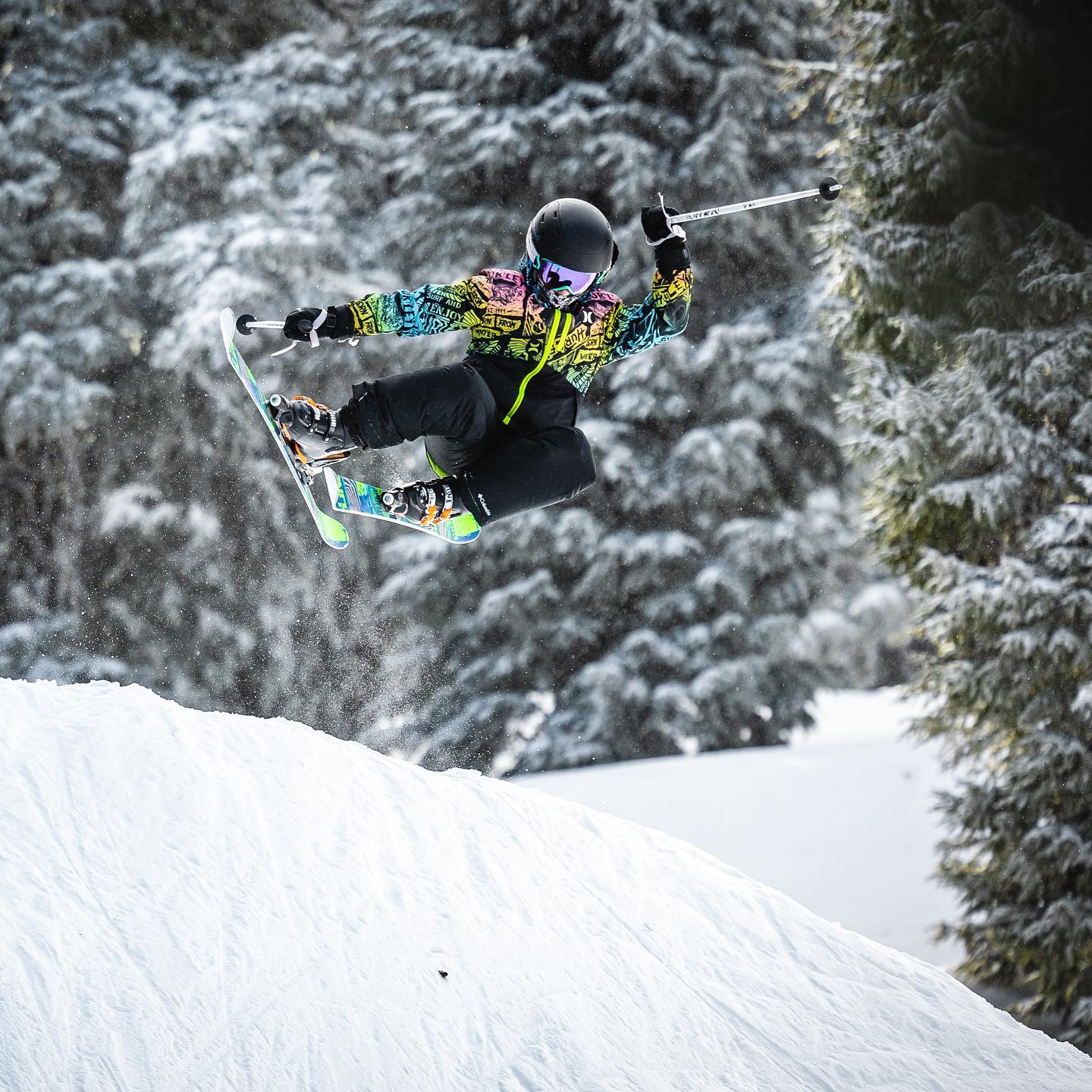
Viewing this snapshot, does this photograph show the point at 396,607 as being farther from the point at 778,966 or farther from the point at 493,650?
the point at 778,966

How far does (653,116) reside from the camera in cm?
1102

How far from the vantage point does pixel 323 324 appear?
170 inches

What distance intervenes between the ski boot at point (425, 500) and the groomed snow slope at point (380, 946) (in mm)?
874

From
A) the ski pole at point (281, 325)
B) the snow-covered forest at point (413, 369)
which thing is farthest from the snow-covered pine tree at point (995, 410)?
the ski pole at point (281, 325)

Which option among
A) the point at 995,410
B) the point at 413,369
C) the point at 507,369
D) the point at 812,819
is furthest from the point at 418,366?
the point at 507,369

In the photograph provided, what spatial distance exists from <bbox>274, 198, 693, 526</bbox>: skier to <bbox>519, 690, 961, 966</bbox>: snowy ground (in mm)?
4593

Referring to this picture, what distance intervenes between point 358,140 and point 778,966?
9.76 metres

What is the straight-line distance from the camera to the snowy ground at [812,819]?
8.84 meters

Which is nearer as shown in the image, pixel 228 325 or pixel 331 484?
pixel 228 325

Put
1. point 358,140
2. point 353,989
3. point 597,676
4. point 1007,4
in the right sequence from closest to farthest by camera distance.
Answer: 1. point 353,989
2. point 1007,4
3. point 597,676
4. point 358,140

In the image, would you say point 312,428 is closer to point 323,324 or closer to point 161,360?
point 323,324

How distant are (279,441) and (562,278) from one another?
3.96ft

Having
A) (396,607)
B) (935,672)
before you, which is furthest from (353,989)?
(396,607)

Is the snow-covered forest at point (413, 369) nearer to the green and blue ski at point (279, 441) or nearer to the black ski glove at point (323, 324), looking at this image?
the green and blue ski at point (279, 441)
